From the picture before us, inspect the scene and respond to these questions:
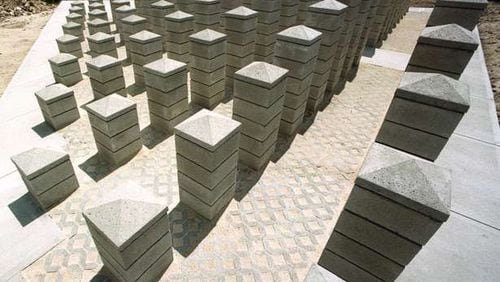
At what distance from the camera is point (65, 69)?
8.79 metres

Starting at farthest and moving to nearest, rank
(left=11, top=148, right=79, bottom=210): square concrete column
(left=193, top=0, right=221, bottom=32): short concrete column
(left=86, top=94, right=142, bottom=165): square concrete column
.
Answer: (left=193, top=0, right=221, bottom=32): short concrete column, (left=86, top=94, right=142, bottom=165): square concrete column, (left=11, top=148, right=79, bottom=210): square concrete column

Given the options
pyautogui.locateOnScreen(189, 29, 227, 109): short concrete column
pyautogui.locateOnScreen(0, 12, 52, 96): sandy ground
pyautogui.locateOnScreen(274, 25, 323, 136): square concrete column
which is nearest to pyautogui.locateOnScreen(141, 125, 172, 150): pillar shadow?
pyautogui.locateOnScreen(189, 29, 227, 109): short concrete column

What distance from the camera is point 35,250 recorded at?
13.7 feet

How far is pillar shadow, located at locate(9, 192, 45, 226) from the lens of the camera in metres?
4.65

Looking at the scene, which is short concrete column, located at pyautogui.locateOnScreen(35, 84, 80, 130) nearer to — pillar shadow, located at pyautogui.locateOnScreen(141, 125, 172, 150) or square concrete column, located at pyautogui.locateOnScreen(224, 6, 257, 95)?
pillar shadow, located at pyautogui.locateOnScreen(141, 125, 172, 150)

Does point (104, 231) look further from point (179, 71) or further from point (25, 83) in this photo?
point (25, 83)

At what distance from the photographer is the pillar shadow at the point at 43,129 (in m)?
6.75

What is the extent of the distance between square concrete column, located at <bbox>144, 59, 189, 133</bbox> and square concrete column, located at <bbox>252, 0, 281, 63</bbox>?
4.25 m

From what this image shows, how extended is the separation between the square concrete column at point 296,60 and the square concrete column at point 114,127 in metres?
3.80

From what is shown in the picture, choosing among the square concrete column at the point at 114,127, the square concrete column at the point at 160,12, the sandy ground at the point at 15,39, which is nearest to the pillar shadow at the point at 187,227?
the square concrete column at the point at 114,127


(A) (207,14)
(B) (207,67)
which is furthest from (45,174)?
(A) (207,14)

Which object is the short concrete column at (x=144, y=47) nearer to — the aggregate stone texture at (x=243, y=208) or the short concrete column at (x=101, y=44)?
the short concrete column at (x=101, y=44)

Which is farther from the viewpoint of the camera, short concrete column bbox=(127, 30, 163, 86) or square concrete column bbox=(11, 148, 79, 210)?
short concrete column bbox=(127, 30, 163, 86)

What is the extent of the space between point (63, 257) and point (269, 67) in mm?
5099
